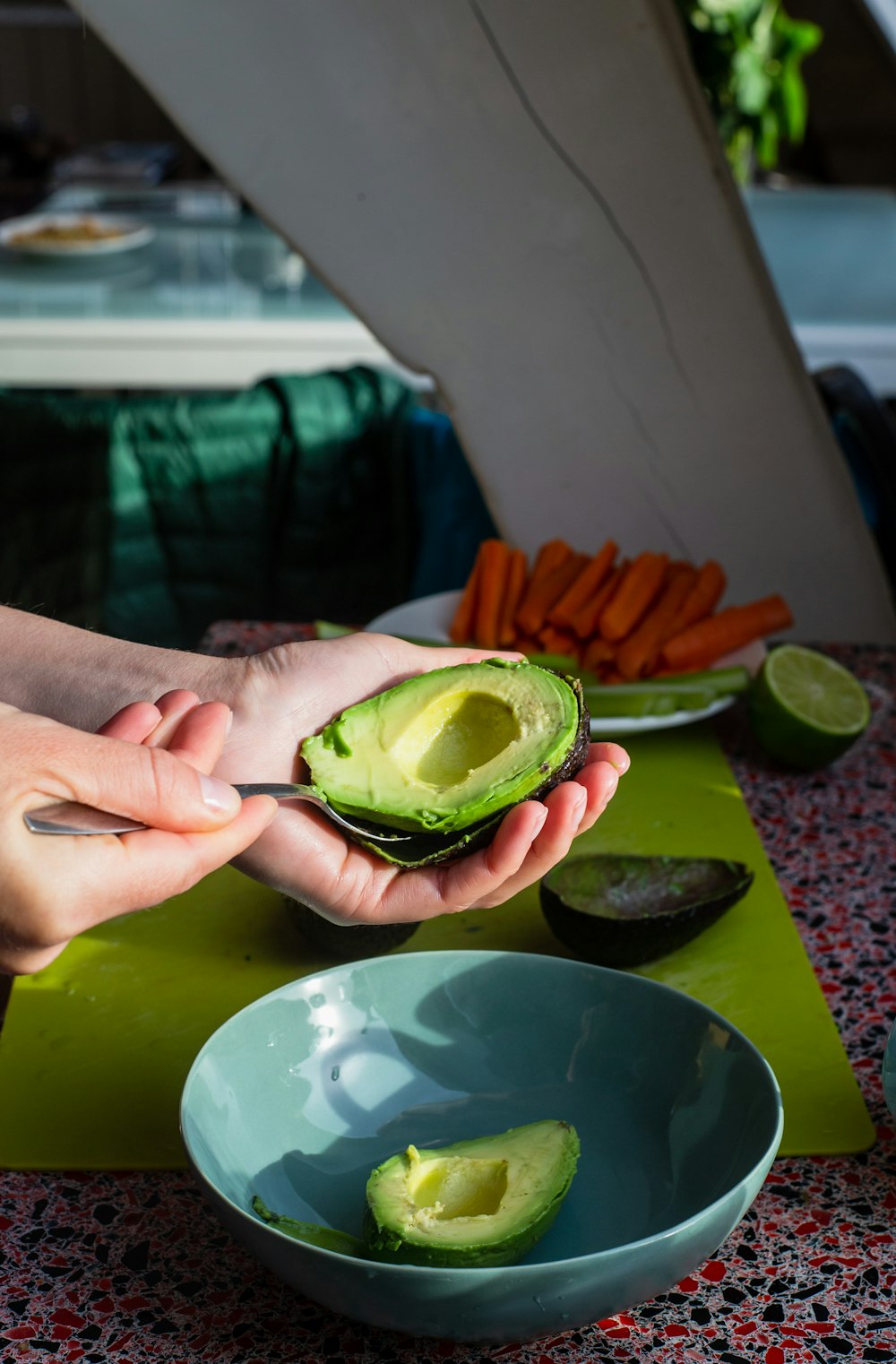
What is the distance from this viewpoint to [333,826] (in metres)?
1.00

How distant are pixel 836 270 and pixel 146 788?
11.1 feet

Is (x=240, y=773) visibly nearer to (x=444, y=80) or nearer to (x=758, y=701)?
(x=758, y=701)

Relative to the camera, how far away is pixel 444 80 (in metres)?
1.71

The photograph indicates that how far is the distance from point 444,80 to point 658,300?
407 millimetres

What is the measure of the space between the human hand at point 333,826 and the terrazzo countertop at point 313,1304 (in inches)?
9.0

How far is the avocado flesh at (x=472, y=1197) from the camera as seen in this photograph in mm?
714

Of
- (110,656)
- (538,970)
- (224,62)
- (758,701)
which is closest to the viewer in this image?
(538,970)

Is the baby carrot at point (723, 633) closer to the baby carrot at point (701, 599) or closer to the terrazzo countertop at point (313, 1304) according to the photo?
the baby carrot at point (701, 599)

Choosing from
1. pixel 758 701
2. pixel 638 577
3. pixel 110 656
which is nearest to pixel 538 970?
pixel 110 656

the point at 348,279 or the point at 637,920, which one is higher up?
the point at 348,279

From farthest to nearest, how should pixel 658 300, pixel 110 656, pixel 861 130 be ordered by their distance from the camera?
pixel 861 130 < pixel 658 300 < pixel 110 656

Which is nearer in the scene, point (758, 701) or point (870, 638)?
point (758, 701)

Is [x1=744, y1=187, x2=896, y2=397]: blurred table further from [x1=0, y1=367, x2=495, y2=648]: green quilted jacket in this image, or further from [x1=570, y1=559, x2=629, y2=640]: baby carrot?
[x1=570, y1=559, x2=629, y2=640]: baby carrot

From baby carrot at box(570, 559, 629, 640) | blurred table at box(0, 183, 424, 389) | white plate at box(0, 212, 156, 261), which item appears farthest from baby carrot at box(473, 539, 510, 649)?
white plate at box(0, 212, 156, 261)
